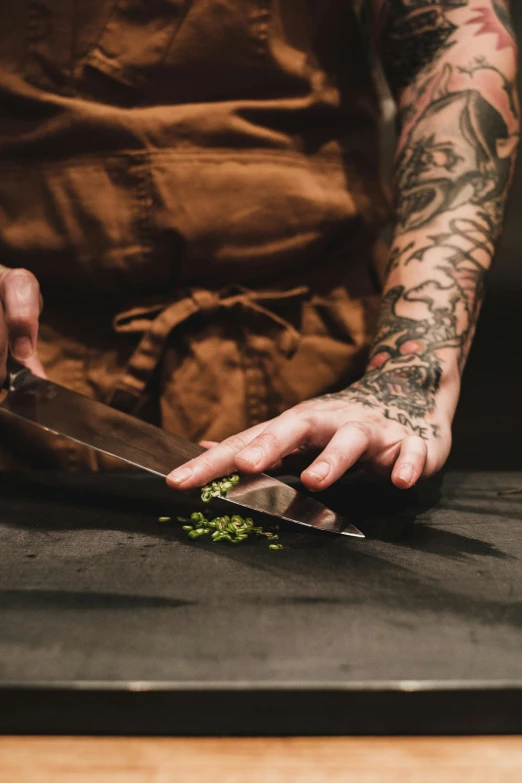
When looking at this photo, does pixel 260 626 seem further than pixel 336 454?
No

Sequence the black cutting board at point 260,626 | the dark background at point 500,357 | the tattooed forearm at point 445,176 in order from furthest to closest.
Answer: the dark background at point 500,357 < the tattooed forearm at point 445,176 < the black cutting board at point 260,626

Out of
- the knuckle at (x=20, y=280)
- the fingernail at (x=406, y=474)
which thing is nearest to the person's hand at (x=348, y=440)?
the fingernail at (x=406, y=474)

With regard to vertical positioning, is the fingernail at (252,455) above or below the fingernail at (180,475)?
above

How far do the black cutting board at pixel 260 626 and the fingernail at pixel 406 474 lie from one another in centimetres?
6

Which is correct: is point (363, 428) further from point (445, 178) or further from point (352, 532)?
point (445, 178)

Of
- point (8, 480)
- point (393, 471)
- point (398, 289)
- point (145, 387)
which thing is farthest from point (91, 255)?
point (393, 471)

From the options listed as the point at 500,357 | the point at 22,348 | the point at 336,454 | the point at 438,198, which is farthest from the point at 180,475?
the point at 500,357

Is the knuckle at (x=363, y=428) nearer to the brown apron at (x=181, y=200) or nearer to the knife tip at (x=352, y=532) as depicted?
the knife tip at (x=352, y=532)

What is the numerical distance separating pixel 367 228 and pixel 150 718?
814mm

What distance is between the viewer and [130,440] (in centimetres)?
77

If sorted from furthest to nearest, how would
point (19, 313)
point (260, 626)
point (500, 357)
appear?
point (500, 357) < point (19, 313) < point (260, 626)

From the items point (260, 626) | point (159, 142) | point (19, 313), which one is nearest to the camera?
point (260, 626)

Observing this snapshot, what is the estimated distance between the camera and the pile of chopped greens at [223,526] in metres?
0.69

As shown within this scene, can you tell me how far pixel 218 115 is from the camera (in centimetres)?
97
